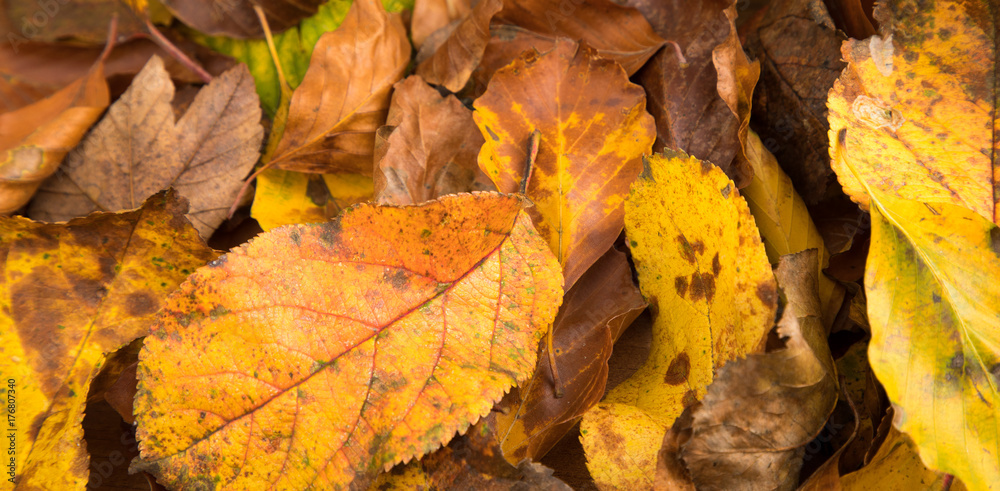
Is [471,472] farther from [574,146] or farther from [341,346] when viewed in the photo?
[574,146]

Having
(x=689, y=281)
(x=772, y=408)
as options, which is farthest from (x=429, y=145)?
(x=772, y=408)

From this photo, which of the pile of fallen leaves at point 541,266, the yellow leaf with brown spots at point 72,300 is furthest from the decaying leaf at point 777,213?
the yellow leaf with brown spots at point 72,300

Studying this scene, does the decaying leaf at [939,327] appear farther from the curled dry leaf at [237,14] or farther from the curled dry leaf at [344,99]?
the curled dry leaf at [237,14]

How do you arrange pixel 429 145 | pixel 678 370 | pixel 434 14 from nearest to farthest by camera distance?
1. pixel 678 370
2. pixel 429 145
3. pixel 434 14

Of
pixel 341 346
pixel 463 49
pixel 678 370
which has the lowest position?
pixel 678 370

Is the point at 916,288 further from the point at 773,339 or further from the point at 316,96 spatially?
the point at 316,96

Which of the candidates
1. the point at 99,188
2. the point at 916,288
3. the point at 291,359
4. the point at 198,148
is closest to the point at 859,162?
the point at 916,288
